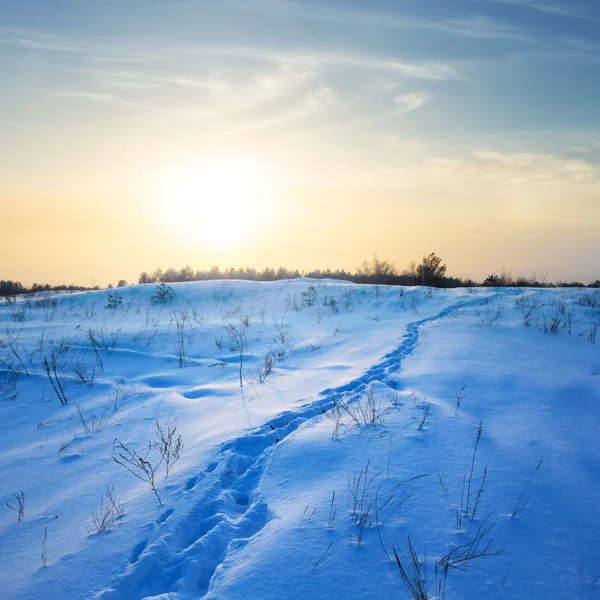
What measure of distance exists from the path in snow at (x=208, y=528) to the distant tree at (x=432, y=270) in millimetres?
16615

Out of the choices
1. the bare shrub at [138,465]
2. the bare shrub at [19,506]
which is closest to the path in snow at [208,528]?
the bare shrub at [138,465]

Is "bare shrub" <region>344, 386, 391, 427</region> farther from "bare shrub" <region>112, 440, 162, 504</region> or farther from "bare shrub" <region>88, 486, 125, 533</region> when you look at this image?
"bare shrub" <region>88, 486, 125, 533</region>

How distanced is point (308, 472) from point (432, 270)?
18049 mm

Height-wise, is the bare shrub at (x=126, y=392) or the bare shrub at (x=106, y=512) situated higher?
the bare shrub at (x=126, y=392)

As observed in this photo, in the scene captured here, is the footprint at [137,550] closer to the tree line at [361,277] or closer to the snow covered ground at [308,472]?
the snow covered ground at [308,472]

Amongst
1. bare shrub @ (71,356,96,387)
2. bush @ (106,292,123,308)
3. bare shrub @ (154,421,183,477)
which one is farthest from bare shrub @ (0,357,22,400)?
bush @ (106,292,123,308)

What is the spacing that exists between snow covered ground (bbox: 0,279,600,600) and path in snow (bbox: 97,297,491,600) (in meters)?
0.01

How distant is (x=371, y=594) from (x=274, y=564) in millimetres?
488

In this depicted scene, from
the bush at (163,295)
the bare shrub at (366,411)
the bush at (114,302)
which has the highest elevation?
the bush at (163,295)

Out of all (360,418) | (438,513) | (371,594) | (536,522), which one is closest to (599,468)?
(536,522)

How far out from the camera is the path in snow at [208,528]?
5.97ft

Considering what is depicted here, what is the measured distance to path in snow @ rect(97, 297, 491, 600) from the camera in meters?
1.82

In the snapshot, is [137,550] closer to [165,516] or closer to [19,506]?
[165,516]

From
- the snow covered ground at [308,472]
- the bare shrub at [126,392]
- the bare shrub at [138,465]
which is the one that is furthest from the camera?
the bare shrub at [126,392]
